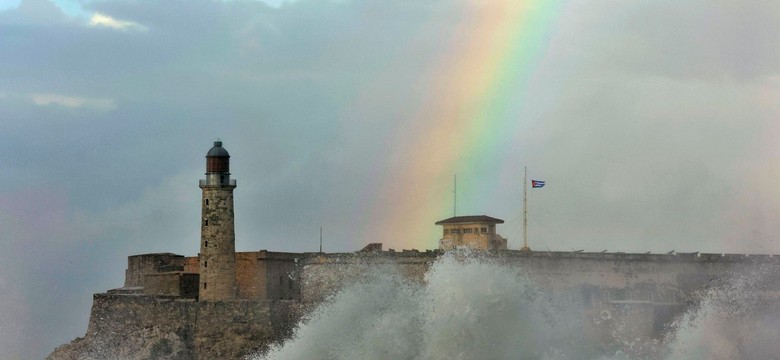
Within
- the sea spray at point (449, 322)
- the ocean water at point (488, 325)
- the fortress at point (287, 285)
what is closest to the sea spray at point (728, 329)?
the ocean water at point (488, 325)

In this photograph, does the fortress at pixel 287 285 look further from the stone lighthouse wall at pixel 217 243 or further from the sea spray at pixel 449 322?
the sea spray at pixel 449 322

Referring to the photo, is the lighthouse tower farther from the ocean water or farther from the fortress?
the ocean water

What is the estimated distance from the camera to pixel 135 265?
6016cm

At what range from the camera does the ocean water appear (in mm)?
42188

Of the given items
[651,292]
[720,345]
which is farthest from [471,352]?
A: [651,292]

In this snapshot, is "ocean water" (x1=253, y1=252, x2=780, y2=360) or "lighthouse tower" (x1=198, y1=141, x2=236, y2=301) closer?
"ocean water" (x1=253, y1=252, x2=780, y2=360)

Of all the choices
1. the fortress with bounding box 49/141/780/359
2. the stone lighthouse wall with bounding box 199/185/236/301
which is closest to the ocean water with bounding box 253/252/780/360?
the fortress with bounding box 49/141/780/359

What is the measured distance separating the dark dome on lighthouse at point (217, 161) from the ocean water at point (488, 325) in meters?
6.79

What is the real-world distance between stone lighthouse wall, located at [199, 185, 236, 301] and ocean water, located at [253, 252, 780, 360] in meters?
4.68

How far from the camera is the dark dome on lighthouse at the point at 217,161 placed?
178 ft

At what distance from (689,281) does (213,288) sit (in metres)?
15.9

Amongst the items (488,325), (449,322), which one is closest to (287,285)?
(449,322)

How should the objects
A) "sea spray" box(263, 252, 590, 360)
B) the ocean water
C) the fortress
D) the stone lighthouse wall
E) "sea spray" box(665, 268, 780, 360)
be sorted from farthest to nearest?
the stone lighthouse wall < the fortress < "sea spray" box(665, 268, 780, 360) < the ocean water < "sea spray" box(263, 252, 590, 360)

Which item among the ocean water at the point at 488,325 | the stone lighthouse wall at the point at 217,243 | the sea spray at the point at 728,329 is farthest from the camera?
the stone lighthouse wall at the point at 217,243
